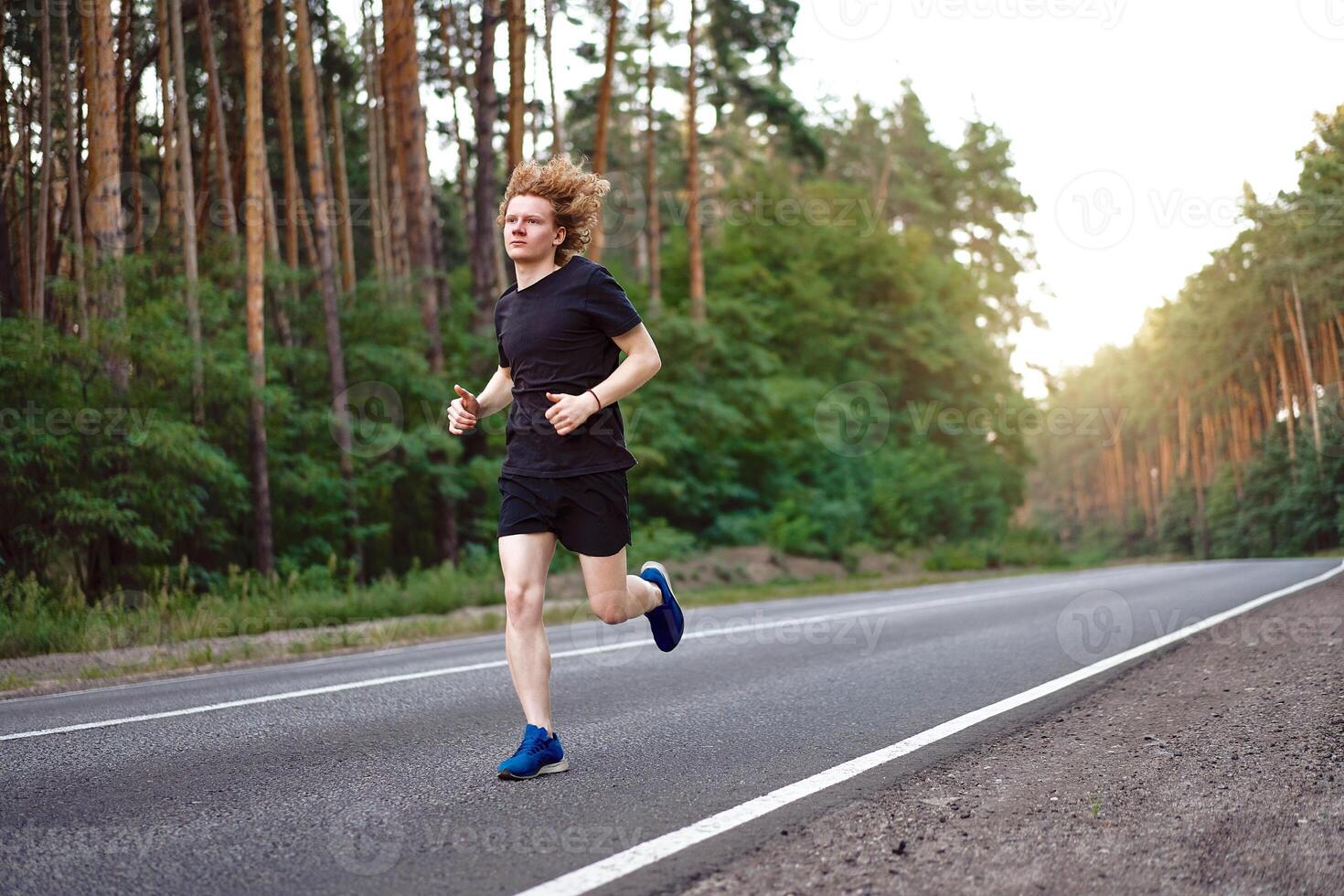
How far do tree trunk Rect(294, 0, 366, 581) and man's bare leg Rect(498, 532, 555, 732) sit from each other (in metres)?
14.5

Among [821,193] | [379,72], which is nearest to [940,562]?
[821,193]

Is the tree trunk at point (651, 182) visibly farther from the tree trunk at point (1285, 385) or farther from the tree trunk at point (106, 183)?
the tree trunk at point (1285, 385)

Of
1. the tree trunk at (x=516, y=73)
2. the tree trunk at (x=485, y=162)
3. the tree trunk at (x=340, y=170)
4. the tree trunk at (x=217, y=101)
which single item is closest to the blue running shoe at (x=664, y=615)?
the tree trunk at (x=485, y=162)

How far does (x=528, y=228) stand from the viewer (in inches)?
171

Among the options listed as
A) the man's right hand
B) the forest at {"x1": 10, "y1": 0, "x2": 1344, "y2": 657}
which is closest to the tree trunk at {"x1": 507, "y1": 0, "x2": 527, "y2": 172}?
the forest at {"x1": 10, "y1": 0, "x2": 1344, "y2": 657}

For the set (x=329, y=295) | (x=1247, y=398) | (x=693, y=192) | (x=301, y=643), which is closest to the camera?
(x=301, y=643)

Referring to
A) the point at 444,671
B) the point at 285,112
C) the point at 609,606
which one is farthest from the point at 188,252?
the point at 609,606

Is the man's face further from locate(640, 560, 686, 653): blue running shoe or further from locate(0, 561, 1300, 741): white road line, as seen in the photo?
locate(0, 561, 1300, 741): white road line

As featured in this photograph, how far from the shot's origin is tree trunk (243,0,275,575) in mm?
16562

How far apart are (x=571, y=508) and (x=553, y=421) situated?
356 mm

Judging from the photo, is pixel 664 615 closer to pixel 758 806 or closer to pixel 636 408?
pixel 758 806

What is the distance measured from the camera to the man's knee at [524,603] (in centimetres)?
420

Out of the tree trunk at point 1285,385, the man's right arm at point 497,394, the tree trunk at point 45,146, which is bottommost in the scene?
the man's right arm at point 497,394

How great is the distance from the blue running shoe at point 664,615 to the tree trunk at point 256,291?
11.9m
